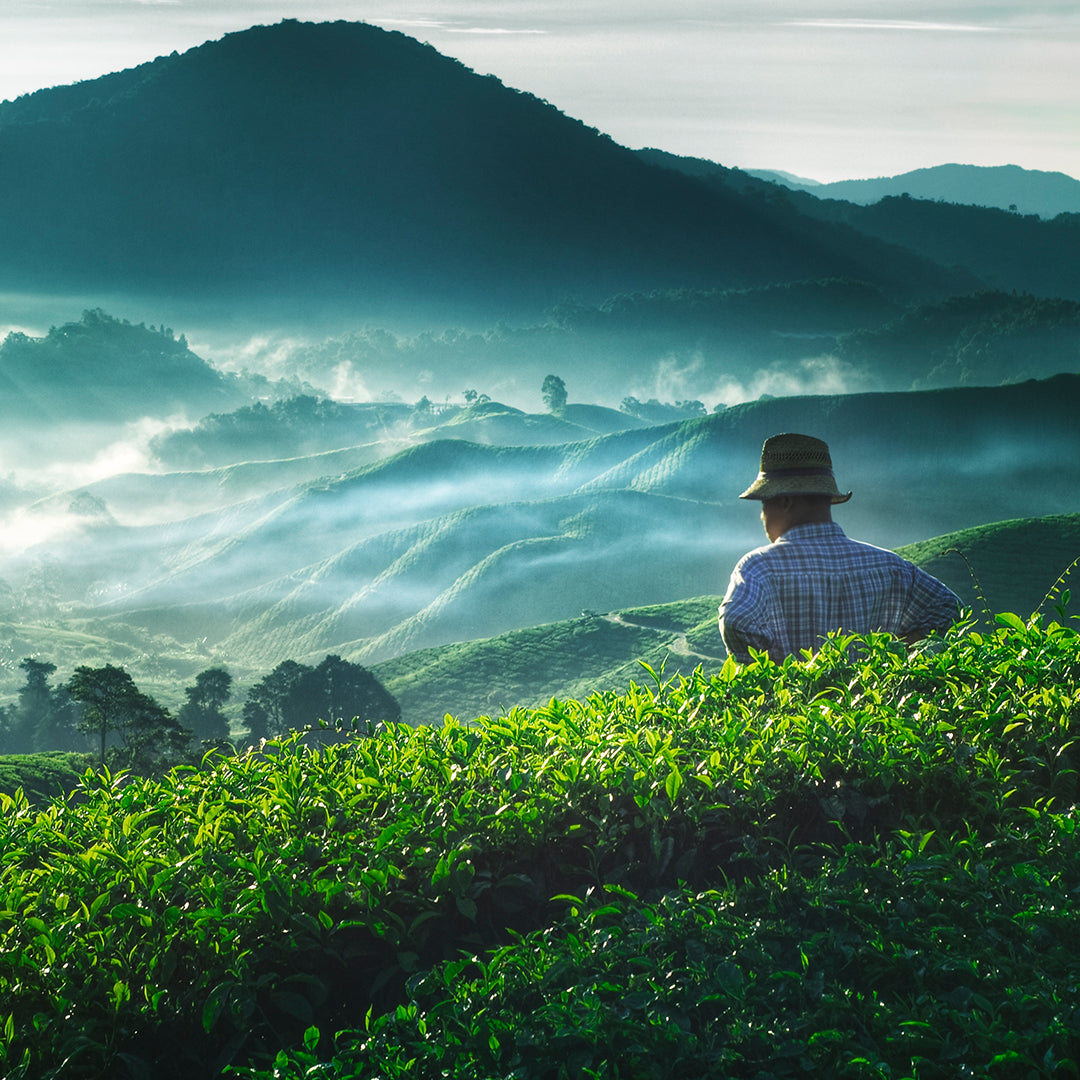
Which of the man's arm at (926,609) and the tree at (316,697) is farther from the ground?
the man's arm at (926,609)

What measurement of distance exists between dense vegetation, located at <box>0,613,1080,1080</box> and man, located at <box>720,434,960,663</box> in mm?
754

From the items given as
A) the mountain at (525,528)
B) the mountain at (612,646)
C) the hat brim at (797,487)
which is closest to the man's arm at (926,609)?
the hat brim at (797,487)

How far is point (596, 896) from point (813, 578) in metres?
2.00

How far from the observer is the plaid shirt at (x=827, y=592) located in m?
4.15

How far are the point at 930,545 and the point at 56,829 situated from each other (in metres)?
36.0

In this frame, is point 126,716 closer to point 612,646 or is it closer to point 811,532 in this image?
point 612,646

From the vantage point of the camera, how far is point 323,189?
183 metres

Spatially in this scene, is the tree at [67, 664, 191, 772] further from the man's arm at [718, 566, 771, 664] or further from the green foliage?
the man's arm at [718, 566, 771, 664]

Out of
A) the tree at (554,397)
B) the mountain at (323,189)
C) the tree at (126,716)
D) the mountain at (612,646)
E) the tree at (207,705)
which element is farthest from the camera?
the mountain at (323,189)

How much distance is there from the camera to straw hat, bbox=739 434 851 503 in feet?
14.1

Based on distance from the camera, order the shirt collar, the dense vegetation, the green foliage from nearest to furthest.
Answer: the dense vegetation
the shirt collar
the green foliage

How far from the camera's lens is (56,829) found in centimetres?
299

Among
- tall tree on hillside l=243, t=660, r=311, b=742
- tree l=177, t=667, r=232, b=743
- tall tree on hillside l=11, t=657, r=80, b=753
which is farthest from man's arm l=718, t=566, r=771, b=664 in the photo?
tall tree on hillside l=11, t=657, r=80, b=753

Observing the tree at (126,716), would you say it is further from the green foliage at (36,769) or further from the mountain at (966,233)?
the mountain at (966,233)
